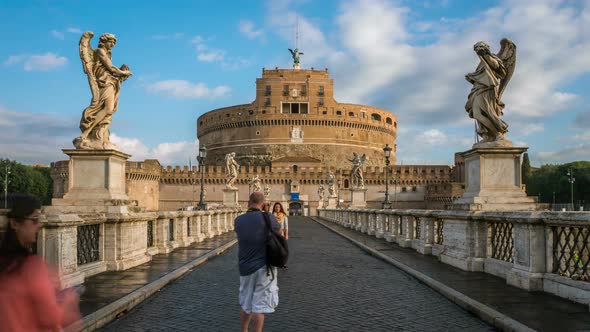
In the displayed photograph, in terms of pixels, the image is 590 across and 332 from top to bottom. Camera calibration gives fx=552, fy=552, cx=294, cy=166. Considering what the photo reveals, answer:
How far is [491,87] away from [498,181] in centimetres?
161

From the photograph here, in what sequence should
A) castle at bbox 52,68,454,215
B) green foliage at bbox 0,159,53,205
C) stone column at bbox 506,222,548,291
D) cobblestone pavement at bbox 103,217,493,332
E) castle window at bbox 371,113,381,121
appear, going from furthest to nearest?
castle window at bbox 371,113,381,121 → castle at bbox 52,68,454,215 → green foliage at bbox 0,159,53,205 → stone column at bbox 506,222,548,291 → cobblestone pavement at bbox 103,217,493,332

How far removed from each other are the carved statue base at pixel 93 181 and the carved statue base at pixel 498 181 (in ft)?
20.3

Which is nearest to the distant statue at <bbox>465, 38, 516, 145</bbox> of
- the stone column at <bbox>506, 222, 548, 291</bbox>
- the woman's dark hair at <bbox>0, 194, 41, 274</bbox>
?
the stone column at <bbox>506, 222, 548, 291</bbox>

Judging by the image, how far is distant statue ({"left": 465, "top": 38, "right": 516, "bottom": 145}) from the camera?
31.0 feet

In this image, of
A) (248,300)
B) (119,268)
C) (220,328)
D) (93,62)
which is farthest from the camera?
(93,62)

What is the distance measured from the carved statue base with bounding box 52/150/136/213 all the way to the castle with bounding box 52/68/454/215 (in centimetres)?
6740

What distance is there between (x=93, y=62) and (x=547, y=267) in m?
8.16

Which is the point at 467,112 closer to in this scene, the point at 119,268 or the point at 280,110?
the point at 119,268

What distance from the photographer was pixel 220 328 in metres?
5.71

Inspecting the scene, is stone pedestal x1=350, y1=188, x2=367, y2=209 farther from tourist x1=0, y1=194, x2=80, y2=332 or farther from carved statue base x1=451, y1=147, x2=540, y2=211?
tourist x1=0, y1=194, x2=80, y2=332

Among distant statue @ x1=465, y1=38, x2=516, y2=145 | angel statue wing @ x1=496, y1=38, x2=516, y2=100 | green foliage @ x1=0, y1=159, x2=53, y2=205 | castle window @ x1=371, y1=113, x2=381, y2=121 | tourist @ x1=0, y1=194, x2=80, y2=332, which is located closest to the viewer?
tourist @ x1=0, y1=194, x2=80, y2=332

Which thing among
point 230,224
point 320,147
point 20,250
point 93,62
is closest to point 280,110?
point 320,147

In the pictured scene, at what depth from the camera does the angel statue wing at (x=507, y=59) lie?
31.5 ft

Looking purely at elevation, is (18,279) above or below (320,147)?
below
